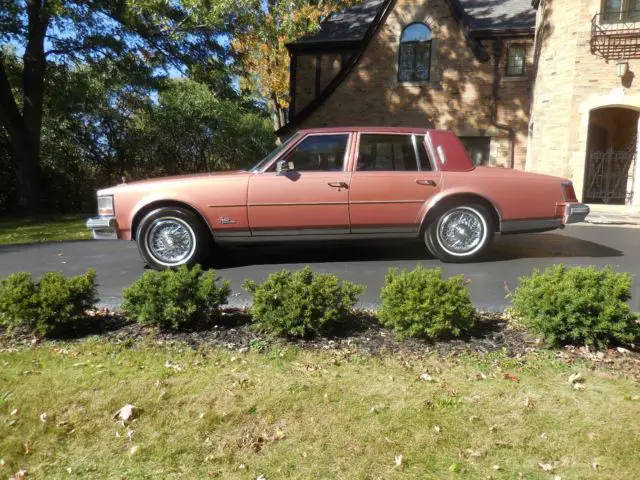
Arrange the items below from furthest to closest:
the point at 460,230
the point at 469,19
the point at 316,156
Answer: the point at 469,19, the point at 460,230, the point at 316,156

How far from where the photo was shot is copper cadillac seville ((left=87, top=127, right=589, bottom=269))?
568 cm

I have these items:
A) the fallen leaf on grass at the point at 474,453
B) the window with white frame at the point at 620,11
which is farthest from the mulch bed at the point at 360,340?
the window with white frame at the point at 620,11

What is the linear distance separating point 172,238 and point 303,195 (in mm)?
1591

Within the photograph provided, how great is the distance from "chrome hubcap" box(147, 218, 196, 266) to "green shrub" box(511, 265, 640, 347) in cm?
376

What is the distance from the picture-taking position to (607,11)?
448 inches

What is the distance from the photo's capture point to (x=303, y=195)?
5723 mm

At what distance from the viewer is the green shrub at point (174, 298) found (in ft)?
12.0

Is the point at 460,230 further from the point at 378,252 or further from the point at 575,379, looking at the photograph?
the point at 575,379

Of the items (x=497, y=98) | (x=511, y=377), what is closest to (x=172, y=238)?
(x=511, y=377)

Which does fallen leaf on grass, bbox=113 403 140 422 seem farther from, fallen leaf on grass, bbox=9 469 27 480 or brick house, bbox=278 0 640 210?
brick house, bbox=278 0 640 210

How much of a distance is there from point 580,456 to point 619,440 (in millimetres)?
262

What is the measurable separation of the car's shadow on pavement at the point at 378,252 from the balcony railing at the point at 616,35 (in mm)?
6090

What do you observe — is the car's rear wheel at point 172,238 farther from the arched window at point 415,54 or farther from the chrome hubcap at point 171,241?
the arched window at point 415,54

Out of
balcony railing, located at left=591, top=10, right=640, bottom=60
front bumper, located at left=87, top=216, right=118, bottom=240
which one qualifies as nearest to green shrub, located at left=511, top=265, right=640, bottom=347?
front bumper, located at left=87, top=216, right=118, bottom=240
